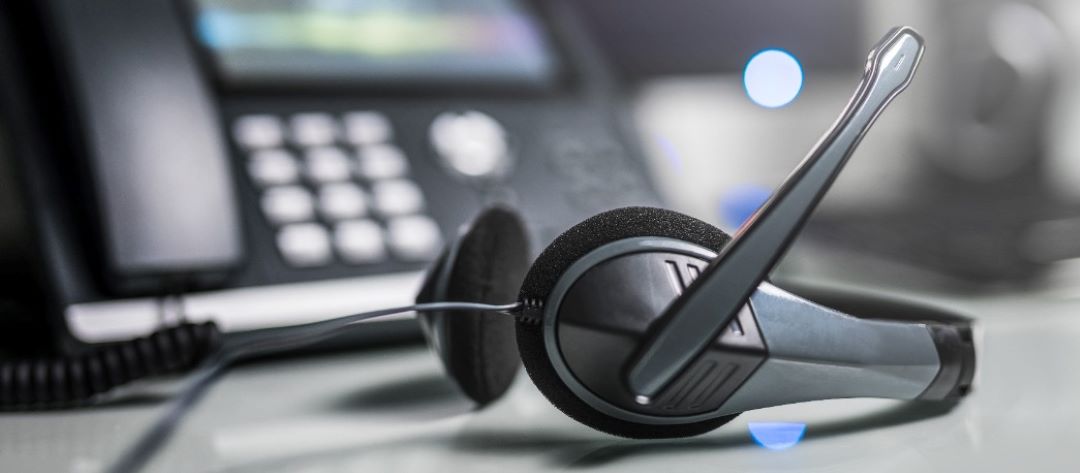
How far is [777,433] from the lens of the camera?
26 cm

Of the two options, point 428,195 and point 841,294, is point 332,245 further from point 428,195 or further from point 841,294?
point 841,294

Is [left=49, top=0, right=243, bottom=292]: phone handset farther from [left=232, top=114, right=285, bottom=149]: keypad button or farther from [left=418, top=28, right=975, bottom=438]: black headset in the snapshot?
[left=418, top=28, right=975, bottom=438]: black headset

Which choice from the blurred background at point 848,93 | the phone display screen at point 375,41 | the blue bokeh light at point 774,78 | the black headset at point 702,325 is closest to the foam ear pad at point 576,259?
the black headset at point 702,325

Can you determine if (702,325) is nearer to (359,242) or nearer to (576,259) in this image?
(576,259)

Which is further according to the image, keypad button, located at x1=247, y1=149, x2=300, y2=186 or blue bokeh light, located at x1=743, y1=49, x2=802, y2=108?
blue bokeh light, located at x1=743, y1=49, x2=802, y2=108

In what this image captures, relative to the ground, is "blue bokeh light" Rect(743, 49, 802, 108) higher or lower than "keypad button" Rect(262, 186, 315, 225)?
higher

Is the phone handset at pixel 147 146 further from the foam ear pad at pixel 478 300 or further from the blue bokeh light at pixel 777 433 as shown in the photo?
the blue bokeh light at pixel 777 433

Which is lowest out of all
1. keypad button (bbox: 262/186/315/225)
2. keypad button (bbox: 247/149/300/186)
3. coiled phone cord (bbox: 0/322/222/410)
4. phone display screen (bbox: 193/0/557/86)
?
coiled phone cord (bbox: 0/322/222/410)

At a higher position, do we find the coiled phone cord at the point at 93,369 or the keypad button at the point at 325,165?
the keypad button at the point at 325,165

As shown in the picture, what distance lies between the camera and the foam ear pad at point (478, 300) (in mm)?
A: 287

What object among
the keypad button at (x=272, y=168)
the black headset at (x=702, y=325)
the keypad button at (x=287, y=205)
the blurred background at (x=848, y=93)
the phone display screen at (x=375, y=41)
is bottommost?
the black headset at (x=702, y=325)

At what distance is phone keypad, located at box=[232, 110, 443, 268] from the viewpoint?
1.38 ft

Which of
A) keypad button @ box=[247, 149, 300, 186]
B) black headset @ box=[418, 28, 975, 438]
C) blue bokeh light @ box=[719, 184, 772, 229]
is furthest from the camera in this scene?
blue bokeh light @ box=[719, 184, 772, 229]

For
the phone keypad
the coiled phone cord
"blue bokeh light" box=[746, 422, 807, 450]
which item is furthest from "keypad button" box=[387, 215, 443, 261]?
"blue bokeh light" box=[746, 422, 807, 450]
